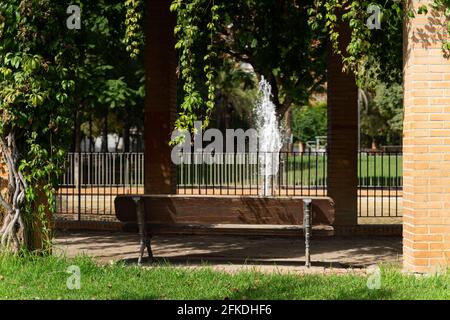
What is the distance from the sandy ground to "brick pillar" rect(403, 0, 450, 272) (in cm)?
95

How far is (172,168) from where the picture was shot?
1212 cm

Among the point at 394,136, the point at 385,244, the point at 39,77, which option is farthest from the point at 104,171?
the point at 394,136

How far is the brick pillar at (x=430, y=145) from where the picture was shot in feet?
21.9

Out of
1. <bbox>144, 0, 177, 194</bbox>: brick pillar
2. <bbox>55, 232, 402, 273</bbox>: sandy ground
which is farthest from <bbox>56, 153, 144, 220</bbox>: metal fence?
<bbox>55, 232, 402, 273</bbox>: sandy ground

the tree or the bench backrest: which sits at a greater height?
the tree

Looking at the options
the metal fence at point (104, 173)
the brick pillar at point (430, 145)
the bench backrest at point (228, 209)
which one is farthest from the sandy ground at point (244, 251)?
the metal fence at point (104, 173)

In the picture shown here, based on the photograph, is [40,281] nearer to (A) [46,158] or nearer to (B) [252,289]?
(A) [46,158]

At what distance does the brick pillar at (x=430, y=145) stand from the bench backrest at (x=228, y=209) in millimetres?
1095

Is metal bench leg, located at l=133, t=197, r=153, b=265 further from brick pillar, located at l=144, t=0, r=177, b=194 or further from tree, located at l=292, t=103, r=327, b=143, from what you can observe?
tree, located at l=292, t=103, r=327, b=143

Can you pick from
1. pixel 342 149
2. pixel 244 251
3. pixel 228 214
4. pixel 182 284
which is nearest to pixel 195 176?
pixel 342 149

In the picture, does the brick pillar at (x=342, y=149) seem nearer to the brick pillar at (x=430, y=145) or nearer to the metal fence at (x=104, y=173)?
the brick pillar at (x=430, y=145)

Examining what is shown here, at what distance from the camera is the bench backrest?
748 cm

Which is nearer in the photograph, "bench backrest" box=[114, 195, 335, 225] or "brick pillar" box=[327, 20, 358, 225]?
"bench backrest" box=[114, 195, 335, 225]
